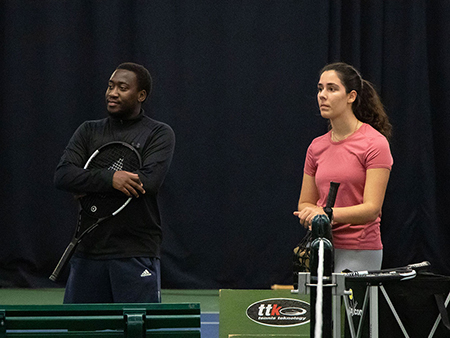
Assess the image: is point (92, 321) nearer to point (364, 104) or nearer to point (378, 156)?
point (378, 156)

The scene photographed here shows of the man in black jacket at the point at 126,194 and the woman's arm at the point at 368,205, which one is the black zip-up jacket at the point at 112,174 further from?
the woman's arm at the point at 368,205

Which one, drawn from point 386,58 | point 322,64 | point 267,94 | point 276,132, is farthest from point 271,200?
point 386,58

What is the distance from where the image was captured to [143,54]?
6.87 meters

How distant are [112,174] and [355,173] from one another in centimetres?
120

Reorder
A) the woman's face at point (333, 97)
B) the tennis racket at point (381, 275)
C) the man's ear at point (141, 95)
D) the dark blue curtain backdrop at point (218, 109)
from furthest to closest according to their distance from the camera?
the dark blue curtain backdrop at point (218, 109) → the man's ear at point (141, 95) → the woman's face at point (333, 97) → the tennis racket at point (381, 275)

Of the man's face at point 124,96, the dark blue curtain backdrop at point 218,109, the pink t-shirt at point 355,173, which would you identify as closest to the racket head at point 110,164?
the man's face at point 124,96

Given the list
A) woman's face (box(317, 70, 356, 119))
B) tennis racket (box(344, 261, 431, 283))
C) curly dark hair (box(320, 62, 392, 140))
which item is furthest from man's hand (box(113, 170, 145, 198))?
tennis racket (box(344, 261, 431, 283))

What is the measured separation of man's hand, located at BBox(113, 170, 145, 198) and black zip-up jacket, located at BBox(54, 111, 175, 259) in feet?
0.12

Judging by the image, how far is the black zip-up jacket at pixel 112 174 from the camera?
120 inches

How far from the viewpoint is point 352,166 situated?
2.72 metres

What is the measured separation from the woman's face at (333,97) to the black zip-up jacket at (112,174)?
0.89m

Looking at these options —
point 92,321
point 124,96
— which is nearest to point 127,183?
point 124,96

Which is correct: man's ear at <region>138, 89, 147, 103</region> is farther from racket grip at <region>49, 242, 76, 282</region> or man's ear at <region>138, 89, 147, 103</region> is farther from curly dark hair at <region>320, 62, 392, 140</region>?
curly dark hair at <region>320, 62, 392, 140</region>

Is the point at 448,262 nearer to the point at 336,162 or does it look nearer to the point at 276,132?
the point at 276,132
